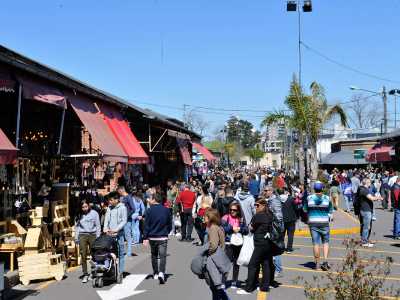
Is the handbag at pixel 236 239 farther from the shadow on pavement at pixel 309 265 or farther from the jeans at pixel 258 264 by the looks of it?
the shadow on pavement at pixel 309 265

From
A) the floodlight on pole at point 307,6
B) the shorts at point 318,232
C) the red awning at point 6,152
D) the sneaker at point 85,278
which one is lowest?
the sneaker at point 85,278

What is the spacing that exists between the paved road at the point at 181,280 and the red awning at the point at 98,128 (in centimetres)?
270

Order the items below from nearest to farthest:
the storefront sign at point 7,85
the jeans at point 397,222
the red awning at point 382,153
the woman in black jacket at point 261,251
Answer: the woman in black jacket at point 261,251, the storefront sign at point 7,85, the jeans at point 397,222, the red awning at point 382,153

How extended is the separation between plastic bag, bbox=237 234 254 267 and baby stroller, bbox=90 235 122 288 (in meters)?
2.51

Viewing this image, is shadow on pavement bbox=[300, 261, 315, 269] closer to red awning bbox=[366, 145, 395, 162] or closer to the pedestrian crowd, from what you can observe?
the pedestrian crowd

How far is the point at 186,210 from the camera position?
1590 cm

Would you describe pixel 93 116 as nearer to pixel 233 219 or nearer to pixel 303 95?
pixel 233 219

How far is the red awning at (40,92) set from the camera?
35.9 feet

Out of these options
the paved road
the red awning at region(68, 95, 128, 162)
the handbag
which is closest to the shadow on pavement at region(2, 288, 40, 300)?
the paved road

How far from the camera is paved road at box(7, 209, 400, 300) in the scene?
A: 29.6 ft

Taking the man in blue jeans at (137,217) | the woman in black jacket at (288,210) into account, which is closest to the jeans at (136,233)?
the man in blue jeans at (137,217)

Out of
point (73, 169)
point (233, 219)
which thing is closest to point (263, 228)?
point (233, 219)

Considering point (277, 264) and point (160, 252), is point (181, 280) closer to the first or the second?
point (160, 252)

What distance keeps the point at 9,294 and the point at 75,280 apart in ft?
4.94
